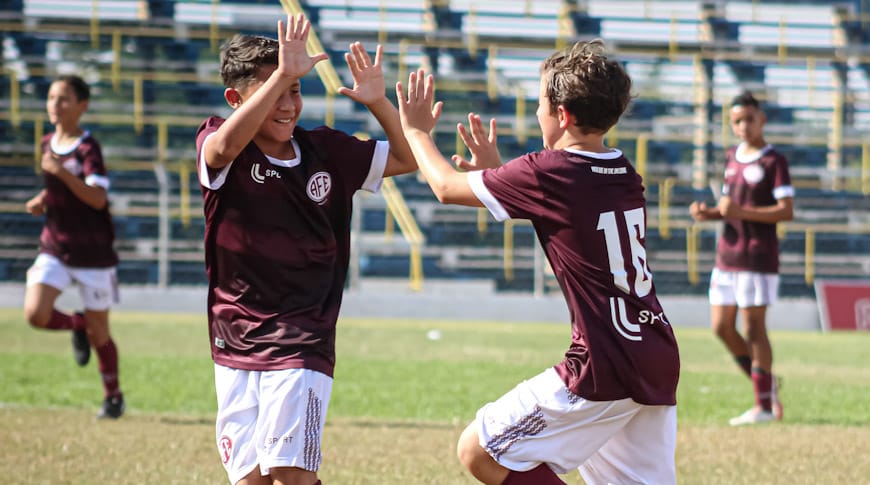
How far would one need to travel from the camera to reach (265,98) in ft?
11.9

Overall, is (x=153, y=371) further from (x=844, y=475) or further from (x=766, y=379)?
(x=844, y=475)

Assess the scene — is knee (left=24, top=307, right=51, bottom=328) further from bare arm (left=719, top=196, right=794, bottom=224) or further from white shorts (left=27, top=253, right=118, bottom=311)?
bare arm (left=719, top=196, right=794, bottom=224)

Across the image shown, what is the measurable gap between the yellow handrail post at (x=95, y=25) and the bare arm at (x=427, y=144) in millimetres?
20708

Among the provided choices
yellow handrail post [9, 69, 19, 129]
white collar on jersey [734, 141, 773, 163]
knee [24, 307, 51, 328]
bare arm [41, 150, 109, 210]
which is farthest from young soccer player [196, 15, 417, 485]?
yellow handrail post [9, 69, 19, 129]

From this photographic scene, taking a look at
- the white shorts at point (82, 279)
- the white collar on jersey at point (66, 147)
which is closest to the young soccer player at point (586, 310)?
the white shorts at point (82, 279)

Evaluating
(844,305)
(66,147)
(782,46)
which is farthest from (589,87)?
(782,46)

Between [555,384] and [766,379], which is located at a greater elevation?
[555,384]

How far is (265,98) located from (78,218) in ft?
15.2

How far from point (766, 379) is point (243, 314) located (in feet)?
16.6

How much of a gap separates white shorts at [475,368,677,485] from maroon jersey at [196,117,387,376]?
62cm

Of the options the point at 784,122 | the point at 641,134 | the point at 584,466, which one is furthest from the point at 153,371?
the point at 784,122

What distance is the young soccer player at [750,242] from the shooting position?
8.14m

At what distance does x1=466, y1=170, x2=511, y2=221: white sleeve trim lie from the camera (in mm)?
3619

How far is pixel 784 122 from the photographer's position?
2517 centimetres
